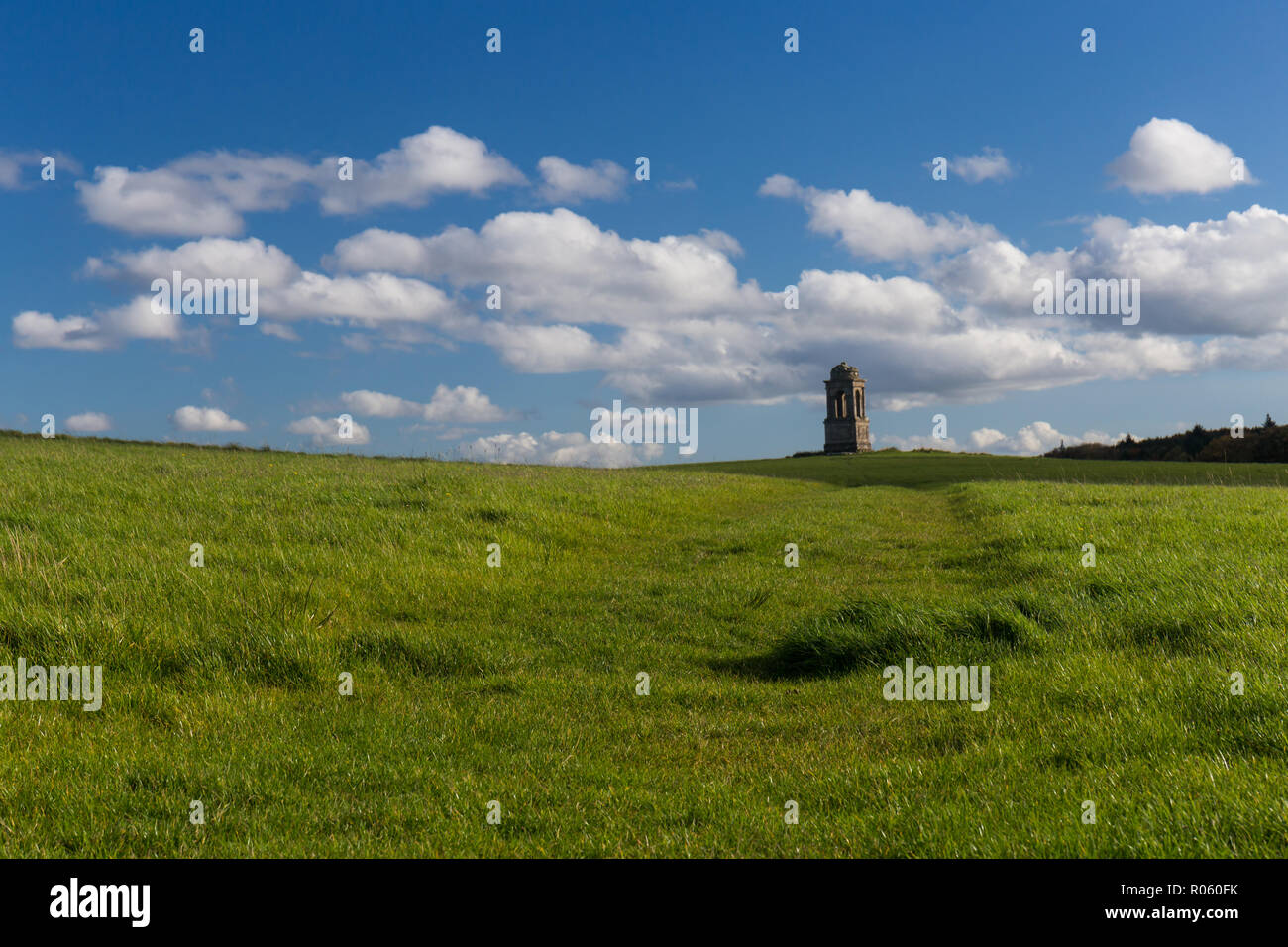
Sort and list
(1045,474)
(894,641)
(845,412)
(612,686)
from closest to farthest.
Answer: (612,686) → (894,641) → (1045,474) → (845,412)

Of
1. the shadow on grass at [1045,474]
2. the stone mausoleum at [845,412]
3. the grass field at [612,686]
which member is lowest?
the grass field at [612,686]

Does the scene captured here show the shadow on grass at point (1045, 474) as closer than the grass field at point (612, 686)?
No

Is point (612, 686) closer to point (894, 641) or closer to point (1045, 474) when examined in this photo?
point (894, 641)

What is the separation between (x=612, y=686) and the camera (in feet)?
30.7

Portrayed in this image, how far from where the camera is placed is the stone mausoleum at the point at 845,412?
128875 millimetres

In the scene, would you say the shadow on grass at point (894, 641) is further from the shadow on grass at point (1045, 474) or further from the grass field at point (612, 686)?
the shadow on grass at point (1045, 474)

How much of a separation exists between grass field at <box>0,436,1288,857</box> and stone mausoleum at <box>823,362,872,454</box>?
112 meters

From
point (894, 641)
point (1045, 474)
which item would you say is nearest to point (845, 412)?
point (1045, 474)

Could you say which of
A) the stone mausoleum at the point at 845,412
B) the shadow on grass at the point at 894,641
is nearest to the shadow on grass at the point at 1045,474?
the shadow on grass at the point at 894,641

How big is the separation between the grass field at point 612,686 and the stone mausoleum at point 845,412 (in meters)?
112

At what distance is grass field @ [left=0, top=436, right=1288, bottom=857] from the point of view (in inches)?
228

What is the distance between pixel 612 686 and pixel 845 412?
125792mm

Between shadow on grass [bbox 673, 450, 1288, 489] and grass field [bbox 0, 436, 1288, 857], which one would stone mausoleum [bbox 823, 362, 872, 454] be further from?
grass field [bbox 0, 436, 1288, 857]
